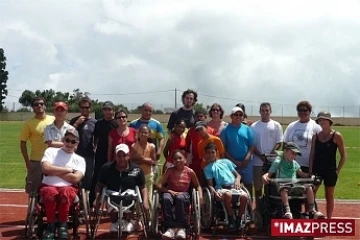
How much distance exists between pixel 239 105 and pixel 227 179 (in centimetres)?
153

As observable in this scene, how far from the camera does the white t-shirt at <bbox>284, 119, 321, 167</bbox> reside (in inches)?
306

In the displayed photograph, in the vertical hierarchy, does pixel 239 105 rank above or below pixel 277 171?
above

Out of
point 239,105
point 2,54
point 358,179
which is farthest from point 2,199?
point 2,54

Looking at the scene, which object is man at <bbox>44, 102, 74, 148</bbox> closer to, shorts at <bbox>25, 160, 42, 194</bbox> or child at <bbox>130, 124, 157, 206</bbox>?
shorts at <bbox>25, 160, 42, 194</bbox>

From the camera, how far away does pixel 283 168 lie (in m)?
7.34

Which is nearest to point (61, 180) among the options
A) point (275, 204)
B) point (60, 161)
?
point (60, 161)

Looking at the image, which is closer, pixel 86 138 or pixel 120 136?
pixel 120 136

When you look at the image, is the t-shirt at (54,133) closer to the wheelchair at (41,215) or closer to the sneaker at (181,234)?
the wheelchair at (41,215)

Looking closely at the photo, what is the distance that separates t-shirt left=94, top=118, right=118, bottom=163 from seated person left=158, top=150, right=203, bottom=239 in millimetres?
1172

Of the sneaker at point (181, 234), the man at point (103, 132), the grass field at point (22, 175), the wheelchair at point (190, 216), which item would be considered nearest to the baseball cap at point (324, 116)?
the wheelchair at point (190, 216)

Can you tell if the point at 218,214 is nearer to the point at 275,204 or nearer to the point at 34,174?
the point at 275,204

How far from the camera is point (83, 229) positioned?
7.46m

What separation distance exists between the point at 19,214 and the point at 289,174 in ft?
14.5

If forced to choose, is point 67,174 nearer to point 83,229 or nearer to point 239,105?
point 83,229
